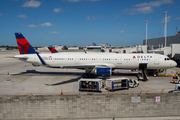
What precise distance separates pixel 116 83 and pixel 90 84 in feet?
12.3

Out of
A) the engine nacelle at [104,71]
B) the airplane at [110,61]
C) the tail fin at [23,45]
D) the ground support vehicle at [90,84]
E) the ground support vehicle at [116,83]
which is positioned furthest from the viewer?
the tail fin at [23,45]

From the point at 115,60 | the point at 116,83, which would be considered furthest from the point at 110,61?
the point at 116,83

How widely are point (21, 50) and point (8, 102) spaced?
18524 millimetres

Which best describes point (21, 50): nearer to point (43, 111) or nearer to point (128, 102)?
point (43, 111)

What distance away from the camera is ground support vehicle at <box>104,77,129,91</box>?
1858cm

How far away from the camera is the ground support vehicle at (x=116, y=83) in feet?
61.0

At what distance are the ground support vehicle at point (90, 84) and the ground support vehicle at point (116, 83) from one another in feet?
4.05

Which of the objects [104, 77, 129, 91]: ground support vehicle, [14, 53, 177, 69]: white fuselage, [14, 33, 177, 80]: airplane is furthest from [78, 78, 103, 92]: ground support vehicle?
[14, 53, 177, 69]: white fuselage

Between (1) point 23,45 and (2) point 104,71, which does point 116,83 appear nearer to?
(2) point 104,71

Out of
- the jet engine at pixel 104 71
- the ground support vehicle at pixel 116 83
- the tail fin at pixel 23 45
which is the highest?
the tail fin at pixel 23 45

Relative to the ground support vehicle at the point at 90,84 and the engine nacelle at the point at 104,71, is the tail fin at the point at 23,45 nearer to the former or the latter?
the engine nacelle at the point at 104,71

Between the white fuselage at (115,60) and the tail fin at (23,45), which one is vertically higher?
the tail fin at (23,45)

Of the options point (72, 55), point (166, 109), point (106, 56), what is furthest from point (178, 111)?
point (72, 55)

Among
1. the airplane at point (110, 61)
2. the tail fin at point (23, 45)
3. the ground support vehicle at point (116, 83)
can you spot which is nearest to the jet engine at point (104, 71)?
the airplane at point (110, 61)
